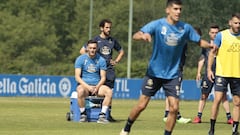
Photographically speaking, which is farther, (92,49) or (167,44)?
(92,49)

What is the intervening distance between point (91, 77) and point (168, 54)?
5.59 metres

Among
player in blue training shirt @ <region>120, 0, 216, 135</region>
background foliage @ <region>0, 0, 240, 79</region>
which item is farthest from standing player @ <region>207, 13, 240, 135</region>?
background foliage @ <region>0, 0, 240, 79</region>

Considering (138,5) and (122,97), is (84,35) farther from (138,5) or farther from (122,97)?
(122,97)

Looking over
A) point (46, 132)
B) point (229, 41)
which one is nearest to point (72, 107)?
point (46, 132)

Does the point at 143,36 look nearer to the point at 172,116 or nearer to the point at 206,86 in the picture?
the point at 172,116

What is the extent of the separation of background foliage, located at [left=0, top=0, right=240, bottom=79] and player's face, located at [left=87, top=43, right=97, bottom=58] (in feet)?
148

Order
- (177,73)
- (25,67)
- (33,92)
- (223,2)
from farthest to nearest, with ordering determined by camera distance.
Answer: (25,67) → (223,2) → (33,92) → (177,73)

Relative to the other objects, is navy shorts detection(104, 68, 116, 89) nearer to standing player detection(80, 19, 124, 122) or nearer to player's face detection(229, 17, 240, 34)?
standing player detection(80, 19, 124, 122)

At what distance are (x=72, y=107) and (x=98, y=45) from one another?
1.54 meters

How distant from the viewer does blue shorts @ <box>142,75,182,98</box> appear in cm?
1318

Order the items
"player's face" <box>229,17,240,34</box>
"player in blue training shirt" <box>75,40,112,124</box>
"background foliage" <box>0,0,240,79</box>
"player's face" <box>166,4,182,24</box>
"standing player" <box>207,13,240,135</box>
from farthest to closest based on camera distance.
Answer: "background foliage" <box>0,0,240,79</box> → "player in blue training shirt" <box>75,40,112,124</box> → "standing player" <box>207,13,240,135</box> → "player's face" <box>229,17,240,34</box> → "player's face" <box>166,4,182,24</box>

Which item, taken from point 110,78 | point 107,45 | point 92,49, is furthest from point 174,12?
point 110,78

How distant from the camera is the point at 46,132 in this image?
49.6 feet

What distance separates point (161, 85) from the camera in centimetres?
1339
